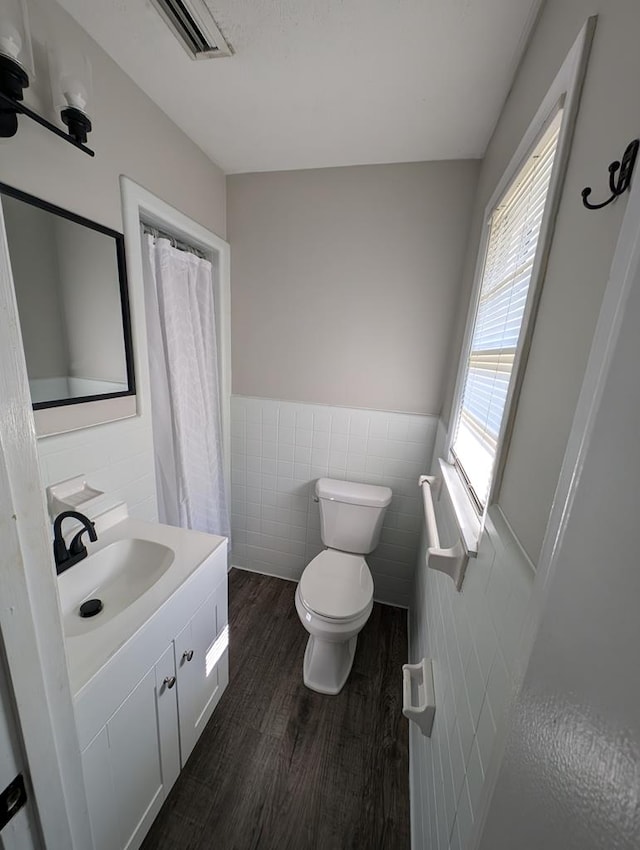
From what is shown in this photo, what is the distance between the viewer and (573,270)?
0.52 metres

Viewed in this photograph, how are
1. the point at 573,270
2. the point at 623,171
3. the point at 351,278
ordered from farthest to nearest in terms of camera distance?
the point at 351,278
the point at 573,270
the point at 623,171

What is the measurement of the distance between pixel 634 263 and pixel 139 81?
174 cm

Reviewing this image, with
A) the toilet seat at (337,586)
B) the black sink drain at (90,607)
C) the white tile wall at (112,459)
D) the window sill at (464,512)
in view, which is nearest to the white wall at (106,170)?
the white tile wall at (112,459)

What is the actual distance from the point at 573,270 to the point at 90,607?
149cm

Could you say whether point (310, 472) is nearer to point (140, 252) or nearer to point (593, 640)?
point (140, 252)

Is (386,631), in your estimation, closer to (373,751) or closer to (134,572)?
(373,751)

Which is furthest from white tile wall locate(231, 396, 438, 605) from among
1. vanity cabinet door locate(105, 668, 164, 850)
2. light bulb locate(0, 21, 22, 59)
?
light bulb locate(0, 21, 22, 59)

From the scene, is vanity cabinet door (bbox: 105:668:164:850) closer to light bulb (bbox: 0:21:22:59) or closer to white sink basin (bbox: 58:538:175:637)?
white sink basin (bbox: 58:538:175:637)

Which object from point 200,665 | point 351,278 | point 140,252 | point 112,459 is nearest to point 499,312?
point 351,278

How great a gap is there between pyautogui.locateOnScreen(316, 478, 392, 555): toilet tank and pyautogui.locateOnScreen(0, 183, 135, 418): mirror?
3.78 feet

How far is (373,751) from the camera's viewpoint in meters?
1.29

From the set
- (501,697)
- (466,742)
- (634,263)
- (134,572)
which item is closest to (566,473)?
(634,263)

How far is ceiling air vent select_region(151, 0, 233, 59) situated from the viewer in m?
0.89

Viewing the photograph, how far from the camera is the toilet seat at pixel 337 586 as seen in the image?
56.2 inches
